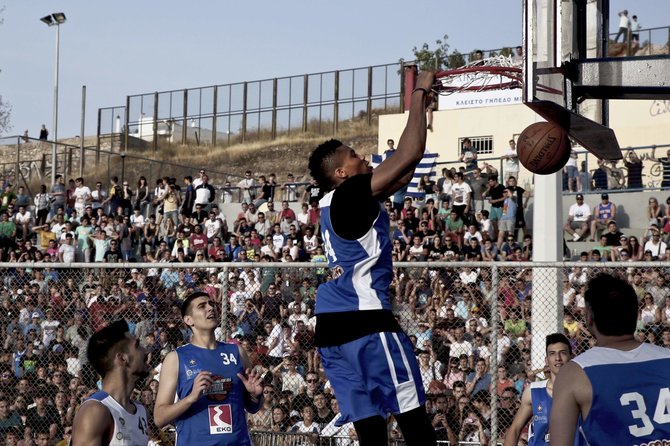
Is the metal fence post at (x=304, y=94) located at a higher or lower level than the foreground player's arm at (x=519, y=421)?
higher

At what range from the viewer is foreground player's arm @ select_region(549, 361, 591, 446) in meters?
4.02

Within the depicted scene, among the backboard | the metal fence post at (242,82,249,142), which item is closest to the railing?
the metal fence post at (242,82,249,142)

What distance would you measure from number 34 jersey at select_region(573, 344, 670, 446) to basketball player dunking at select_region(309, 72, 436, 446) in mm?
1321

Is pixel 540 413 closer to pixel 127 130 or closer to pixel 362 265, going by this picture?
pixel 362 265

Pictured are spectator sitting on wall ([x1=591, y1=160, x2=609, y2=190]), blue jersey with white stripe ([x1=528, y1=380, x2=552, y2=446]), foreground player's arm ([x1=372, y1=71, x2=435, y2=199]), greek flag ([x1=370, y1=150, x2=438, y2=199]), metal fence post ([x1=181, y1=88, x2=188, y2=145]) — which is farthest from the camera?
metal fence post ([x1=181, y1=88, x2=188, y2=145])

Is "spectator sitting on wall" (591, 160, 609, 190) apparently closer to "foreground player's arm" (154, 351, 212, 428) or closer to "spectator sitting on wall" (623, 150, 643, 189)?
"spectator sitting on wall" (623, 150, 643, 189)

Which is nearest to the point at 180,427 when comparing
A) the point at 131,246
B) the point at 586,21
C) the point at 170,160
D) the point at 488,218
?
the point at 586,21

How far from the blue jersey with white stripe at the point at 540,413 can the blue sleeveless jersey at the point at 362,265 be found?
9.28ft

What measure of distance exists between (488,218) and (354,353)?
1330cm

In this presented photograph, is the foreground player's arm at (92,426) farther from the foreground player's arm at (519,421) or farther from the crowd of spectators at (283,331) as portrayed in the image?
the foreground player's arm at (519,421)

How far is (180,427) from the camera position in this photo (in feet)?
23.6

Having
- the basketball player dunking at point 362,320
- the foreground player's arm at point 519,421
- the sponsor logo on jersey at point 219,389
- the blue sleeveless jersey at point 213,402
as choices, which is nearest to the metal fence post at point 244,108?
the foreground player's arm at point 519,421

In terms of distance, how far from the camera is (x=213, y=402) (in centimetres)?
716

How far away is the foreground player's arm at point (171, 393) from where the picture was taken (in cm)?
693
